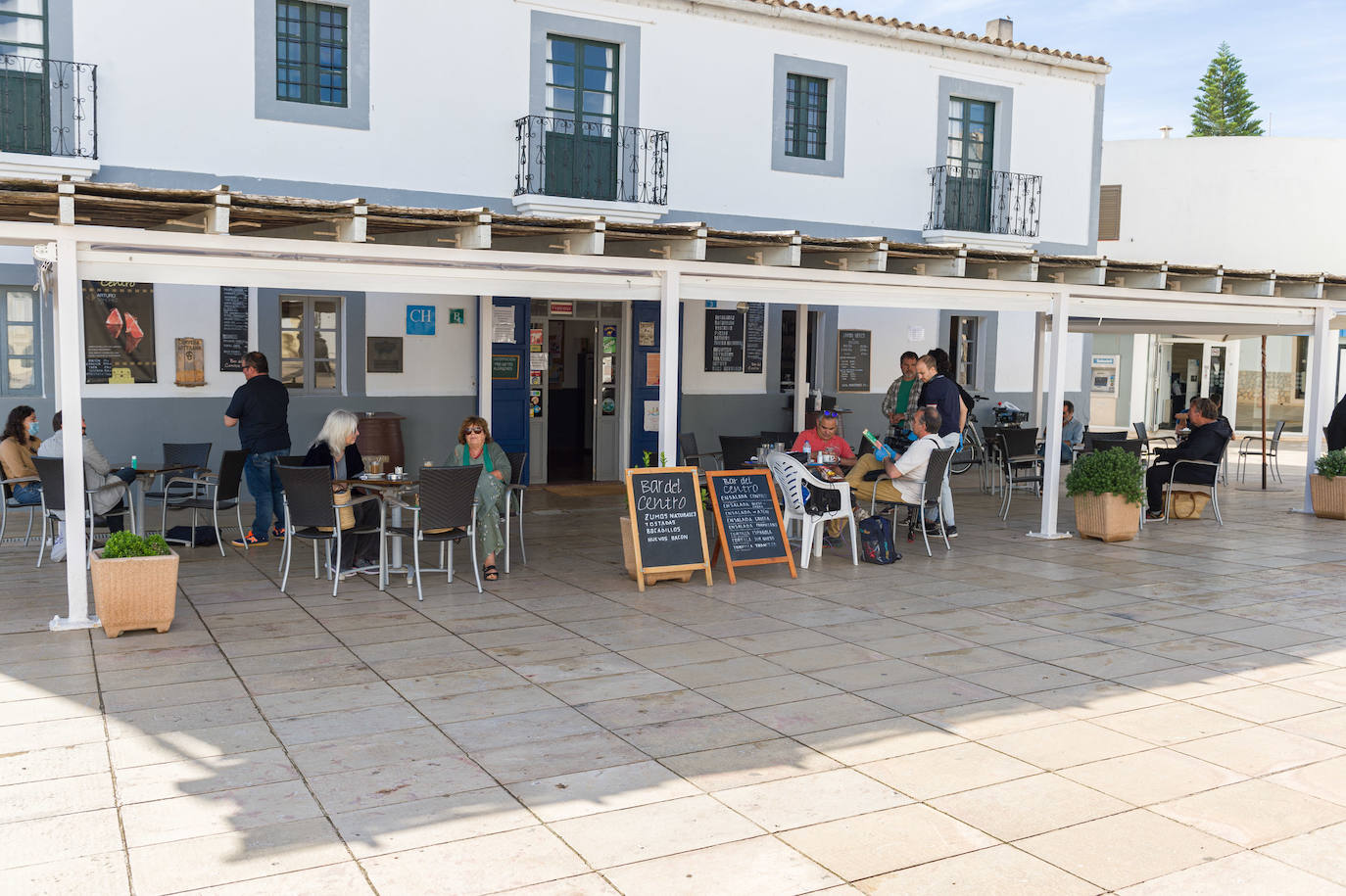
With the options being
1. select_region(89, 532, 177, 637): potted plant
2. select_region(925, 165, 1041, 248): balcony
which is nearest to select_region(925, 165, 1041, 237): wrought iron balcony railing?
select_region(925, 165, 1041, 248): balcony

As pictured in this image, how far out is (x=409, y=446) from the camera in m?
12.2

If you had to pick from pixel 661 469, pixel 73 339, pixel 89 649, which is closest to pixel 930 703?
pixel 661 469

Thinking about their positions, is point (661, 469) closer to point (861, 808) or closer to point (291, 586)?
point (291, 586)

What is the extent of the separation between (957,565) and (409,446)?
604 cm

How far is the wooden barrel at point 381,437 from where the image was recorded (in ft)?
37.7

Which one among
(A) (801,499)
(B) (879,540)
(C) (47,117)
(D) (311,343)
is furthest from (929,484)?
(C) (47,117)

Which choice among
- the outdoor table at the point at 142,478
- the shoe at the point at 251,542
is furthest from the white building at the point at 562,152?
the shoe at the point at 251,542

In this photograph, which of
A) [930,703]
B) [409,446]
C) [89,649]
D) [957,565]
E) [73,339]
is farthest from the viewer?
[409,446]

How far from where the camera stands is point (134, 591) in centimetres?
620

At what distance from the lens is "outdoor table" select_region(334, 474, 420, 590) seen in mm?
7594

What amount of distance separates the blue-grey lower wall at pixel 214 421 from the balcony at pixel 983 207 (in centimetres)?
680

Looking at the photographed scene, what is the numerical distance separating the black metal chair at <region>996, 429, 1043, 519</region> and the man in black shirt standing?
6898 millimetres

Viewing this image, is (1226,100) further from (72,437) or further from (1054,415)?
(72,437)

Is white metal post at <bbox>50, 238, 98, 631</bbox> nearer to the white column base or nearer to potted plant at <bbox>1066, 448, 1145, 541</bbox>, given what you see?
the white column base
